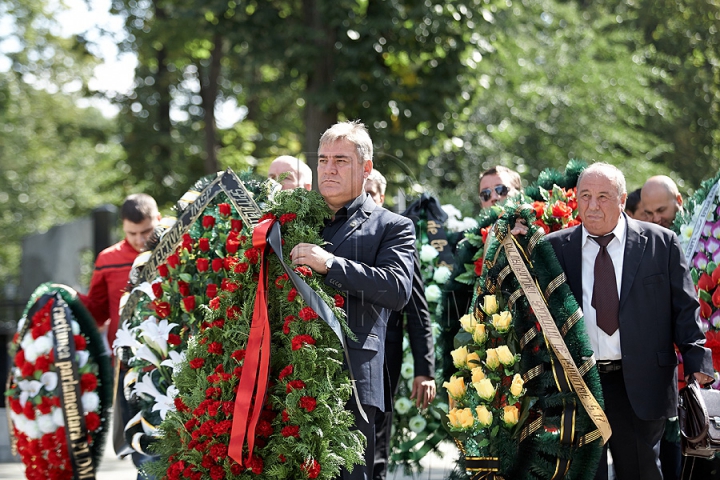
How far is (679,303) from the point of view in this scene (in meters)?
4.64

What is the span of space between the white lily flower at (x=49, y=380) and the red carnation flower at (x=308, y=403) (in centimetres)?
320

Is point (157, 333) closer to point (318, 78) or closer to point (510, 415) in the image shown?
point (510, 415)

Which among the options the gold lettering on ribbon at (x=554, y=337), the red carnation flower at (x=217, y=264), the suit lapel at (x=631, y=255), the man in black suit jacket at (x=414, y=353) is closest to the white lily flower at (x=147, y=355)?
the red carnation flower at (x=217, y=264)

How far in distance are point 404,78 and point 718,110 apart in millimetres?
5474

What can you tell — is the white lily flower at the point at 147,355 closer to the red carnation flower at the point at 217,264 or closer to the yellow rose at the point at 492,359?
the red carnation flower at the point at 217,264

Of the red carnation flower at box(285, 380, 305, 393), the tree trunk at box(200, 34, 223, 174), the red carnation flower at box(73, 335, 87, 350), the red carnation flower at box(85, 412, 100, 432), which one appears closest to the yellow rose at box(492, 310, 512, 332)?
the red carnation flower at box(285, 380, 305, 393)

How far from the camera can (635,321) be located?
4609mm

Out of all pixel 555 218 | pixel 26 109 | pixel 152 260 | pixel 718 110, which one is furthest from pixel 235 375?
pixel 26 109

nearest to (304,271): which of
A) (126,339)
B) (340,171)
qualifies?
(340,171)

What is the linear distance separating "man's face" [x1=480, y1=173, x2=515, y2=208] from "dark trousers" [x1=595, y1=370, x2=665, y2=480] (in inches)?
64.2

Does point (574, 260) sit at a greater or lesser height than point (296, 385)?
greater

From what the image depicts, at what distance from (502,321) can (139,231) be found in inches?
123

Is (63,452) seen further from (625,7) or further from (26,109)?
(26,109)

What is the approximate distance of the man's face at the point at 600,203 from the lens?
472cm
